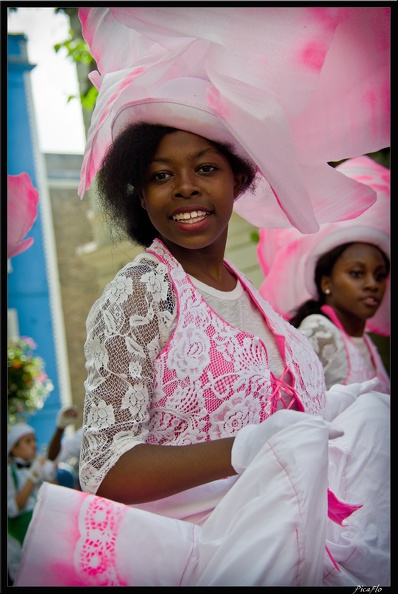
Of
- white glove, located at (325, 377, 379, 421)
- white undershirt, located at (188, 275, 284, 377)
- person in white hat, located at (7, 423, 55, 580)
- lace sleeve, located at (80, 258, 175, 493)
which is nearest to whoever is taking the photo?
lace sleeve, located at (80, 258, 175, 493)

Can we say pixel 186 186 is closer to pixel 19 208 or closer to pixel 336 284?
pixel 19 208

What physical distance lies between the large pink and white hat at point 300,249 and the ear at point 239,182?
1.70m

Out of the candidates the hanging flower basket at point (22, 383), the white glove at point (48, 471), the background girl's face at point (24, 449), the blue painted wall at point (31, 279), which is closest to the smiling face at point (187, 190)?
the white glove at point (48, 471)

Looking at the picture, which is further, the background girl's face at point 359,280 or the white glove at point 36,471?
the white glove at point 36,471

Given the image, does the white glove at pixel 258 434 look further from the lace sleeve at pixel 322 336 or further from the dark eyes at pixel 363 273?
the dark eyes at pixel 363 273

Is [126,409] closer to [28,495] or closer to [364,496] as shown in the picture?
[364,496]

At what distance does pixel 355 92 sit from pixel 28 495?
4691mm

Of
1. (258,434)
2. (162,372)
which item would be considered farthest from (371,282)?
(258,434)

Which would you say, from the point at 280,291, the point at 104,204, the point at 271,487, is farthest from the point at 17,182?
the point at 280,291

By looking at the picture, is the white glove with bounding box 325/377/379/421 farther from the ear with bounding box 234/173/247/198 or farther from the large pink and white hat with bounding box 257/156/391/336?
the large pink and white hat with bounding box 257/156/391/336

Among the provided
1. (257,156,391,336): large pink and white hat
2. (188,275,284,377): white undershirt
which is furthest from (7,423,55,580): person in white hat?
(188,275,284,377): white undershirt

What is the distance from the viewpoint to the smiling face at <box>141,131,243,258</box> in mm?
2369

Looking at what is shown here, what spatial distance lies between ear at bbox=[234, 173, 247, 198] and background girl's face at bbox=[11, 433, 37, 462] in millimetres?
5047

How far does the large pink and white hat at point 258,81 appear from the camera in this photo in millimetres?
2320
